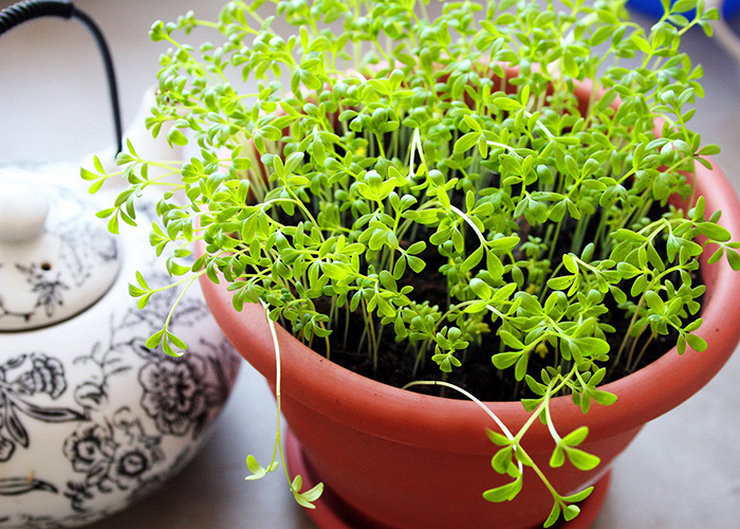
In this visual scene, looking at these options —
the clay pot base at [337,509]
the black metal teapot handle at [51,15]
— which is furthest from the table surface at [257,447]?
the black metal teapot handle at [51,15]

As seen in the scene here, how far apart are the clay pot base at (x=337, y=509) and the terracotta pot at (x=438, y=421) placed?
99 mm

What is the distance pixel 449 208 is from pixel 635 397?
225mm

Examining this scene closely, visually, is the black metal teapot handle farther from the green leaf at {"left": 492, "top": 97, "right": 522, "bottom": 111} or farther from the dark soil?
the green leaf at {"left": 492, "top": 97, "right": 522, "bottom": 111}

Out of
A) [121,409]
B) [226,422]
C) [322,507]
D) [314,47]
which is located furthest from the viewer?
[226,422]

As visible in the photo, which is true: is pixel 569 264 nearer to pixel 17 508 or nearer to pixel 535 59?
pixel 535 59

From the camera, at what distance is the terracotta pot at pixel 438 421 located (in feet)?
1.90

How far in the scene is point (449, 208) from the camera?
1.76 feet

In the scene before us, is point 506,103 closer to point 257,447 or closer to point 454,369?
point 454,369

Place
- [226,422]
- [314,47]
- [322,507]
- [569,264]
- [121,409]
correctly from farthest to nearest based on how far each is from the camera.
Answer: [226,422] < [322,507] < [121,409] < [314,47] < [569,264]

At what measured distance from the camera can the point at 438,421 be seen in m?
0.58

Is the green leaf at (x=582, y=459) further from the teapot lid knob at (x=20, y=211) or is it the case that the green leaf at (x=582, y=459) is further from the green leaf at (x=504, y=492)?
the teapot lid knob at (x=20, y=211)

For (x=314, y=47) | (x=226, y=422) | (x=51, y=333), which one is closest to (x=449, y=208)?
(x=314, y=47)

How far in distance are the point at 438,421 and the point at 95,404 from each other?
1.22 ft

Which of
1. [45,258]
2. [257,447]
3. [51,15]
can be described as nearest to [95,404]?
[45,258]
